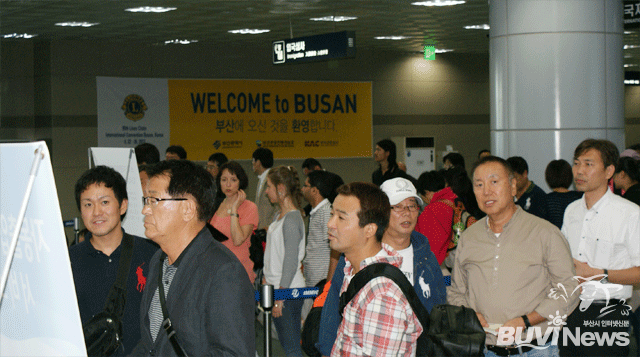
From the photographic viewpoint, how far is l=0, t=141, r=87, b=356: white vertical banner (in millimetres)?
1744

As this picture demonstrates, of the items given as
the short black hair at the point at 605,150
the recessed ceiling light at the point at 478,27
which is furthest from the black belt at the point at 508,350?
the recessed ceiling light at the point at 478,27

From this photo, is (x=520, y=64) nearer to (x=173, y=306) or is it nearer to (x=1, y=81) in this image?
(x=173, y=306)

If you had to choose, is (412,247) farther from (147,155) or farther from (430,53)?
(430,53)

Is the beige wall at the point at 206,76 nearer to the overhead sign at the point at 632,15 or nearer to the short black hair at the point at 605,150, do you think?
the overhead sign at the point at 632,15

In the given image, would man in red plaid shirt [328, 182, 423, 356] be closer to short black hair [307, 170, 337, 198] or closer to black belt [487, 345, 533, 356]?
black belt [487, 345, 533, 356]

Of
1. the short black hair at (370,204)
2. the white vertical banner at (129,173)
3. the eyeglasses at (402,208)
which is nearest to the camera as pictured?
the short black hair at (370,204)

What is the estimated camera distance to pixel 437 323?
2672 mm

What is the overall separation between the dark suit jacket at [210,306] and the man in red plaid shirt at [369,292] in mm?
382

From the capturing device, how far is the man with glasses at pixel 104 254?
3055mm

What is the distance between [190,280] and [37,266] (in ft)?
2.00

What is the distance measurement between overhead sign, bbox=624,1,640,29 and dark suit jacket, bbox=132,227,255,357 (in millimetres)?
6921

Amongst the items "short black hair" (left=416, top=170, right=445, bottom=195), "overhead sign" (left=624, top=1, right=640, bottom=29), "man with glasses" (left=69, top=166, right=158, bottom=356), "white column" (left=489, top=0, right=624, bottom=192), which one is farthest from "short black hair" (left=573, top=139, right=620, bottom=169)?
"overhead sign" (left=624, top=1, right=640, bottom=29)

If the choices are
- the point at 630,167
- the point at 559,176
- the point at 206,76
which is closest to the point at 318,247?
the point at 559,176

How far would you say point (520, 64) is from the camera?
695 cm
